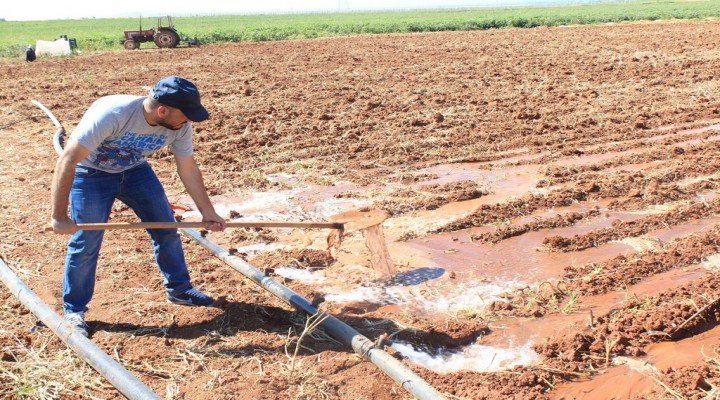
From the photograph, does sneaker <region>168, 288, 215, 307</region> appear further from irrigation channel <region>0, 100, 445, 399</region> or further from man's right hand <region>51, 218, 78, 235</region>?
man's right hand <region>51, 218, 78, 235</region>

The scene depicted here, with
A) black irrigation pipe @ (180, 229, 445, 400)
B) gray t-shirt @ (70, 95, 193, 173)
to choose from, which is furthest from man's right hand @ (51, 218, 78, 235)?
black irrigation pipe @ (180, 229, 445, 400)

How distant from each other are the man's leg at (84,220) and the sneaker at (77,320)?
1.3 inches

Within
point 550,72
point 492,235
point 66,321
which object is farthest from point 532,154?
point 550,72

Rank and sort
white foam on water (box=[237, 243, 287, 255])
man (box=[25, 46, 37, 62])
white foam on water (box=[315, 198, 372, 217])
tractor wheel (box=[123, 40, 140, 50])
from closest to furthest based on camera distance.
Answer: white foam on water (box=[237, 243, 287, 255]) → white foam on water (box=[315, 198, 372, 217]) → man (box=[25, 46, 37, 62]) → tractor wheel (box=[123, 40, 140, 50])

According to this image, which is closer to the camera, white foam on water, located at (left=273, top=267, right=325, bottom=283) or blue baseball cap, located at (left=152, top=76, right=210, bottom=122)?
blue baseball cap, located at (left=152, top=76, right=210, bottom=122)

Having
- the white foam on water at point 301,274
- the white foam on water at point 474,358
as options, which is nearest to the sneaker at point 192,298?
the white foam on water at point 301,274

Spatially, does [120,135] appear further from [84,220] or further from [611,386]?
[611,386]

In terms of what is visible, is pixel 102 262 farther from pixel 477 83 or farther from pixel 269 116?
pixel 477 83

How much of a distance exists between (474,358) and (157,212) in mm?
2242

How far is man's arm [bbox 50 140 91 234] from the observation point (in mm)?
3758

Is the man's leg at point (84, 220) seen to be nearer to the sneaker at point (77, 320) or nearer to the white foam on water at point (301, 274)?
the sneaker at point (77, 320)

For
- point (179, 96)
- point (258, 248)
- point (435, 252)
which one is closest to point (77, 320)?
point (179, 96)

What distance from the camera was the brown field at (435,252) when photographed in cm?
387

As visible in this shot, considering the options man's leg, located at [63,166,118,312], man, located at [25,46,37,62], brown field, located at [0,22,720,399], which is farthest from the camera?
man, located at [25,46,37,62]
